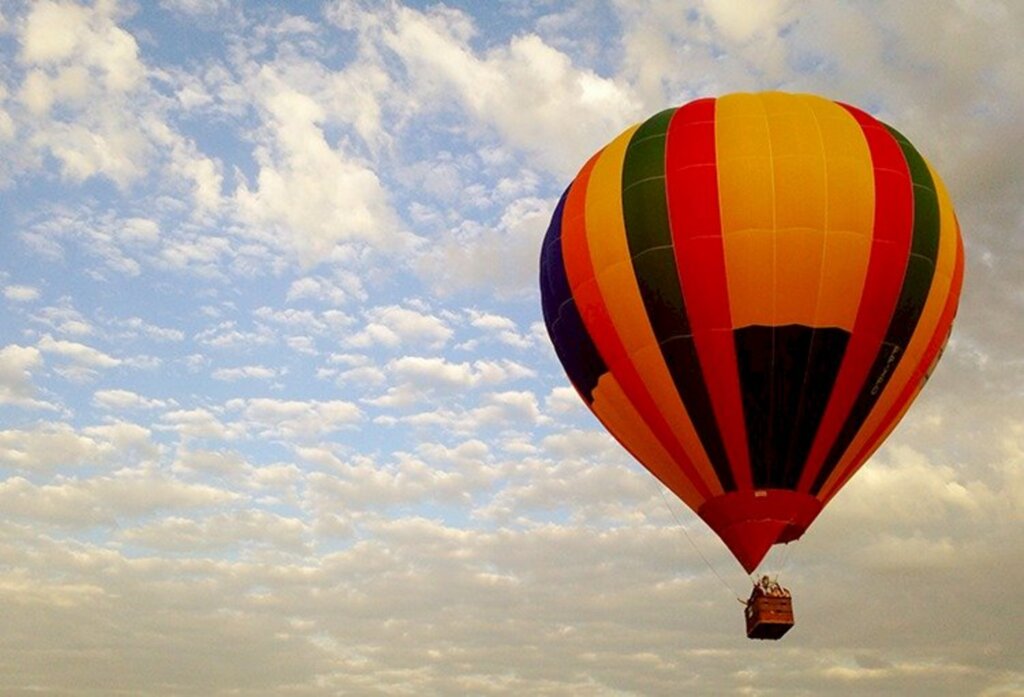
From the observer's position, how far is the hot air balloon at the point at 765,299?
1914cm

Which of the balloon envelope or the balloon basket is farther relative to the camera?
the balloon envelope

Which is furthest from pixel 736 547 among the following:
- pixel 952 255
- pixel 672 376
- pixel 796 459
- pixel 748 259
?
pixel 952 255

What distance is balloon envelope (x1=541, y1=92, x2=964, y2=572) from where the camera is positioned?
62.8ft

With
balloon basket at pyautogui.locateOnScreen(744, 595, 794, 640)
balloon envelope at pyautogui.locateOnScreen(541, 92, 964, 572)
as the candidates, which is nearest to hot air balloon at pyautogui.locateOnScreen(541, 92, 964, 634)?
balloon envelope at pyautogui.locateOnScreen(541, 92, 964, 572)

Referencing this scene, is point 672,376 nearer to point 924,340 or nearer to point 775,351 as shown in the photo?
point 775,351

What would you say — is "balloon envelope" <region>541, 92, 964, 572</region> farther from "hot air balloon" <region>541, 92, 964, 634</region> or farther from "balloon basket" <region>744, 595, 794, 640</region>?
"balloon basket" <region>744, 595, 794, 640</region>

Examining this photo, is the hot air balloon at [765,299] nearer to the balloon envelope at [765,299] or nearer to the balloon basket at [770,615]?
the balloon envelope at [765,299]

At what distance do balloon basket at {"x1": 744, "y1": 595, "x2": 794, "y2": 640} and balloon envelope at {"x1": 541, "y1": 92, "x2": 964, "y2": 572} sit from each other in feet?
2.60

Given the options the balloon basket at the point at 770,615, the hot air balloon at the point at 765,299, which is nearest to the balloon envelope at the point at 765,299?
the hot air balloon at the point at 765,299

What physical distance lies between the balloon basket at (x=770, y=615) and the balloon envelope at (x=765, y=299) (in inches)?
31.2

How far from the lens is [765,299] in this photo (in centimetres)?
1906

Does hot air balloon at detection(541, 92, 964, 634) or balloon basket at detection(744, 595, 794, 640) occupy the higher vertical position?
hot air balloon at detection(541, 92, 964, 634)

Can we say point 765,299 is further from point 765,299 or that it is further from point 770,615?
point 770,615

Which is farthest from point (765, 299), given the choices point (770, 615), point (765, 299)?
point (770, 615)
